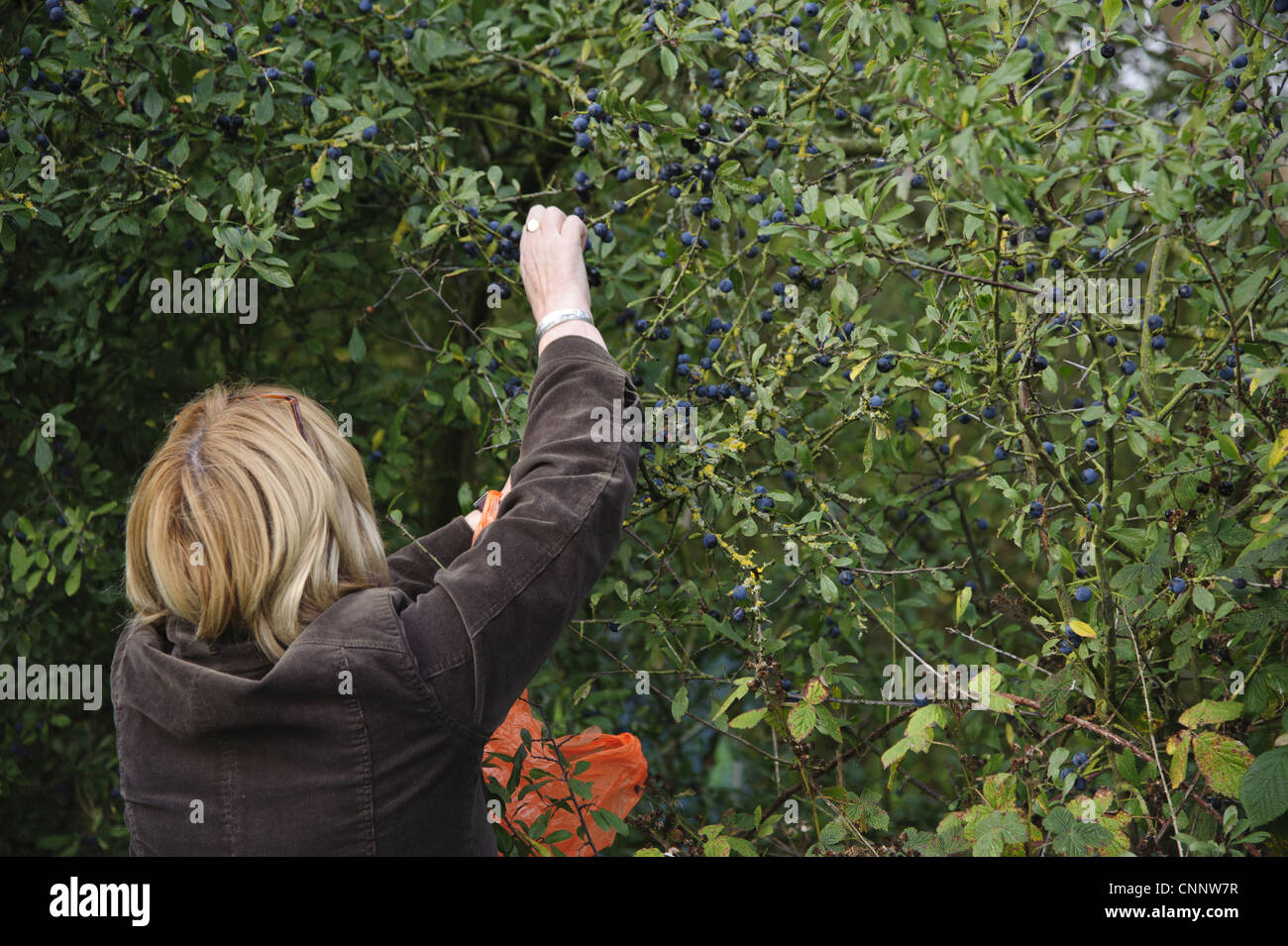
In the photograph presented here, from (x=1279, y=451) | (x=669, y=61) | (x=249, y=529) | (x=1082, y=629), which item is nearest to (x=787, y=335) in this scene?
(x=669, y=61)

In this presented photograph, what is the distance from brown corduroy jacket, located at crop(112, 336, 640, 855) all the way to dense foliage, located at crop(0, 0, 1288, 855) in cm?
66

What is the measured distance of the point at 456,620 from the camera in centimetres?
149

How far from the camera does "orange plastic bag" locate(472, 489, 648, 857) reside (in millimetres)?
2123

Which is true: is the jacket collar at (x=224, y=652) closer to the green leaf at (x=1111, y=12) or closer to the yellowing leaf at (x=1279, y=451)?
the yellowing leaf at (x=1279, y=451)

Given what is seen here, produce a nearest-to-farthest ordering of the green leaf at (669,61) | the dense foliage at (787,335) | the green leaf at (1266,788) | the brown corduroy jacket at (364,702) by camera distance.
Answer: the brown corduroy jacket at (364,702), the green leaf at (1266,788), the dense foliage at (787,335), the green leaf at (669,61)

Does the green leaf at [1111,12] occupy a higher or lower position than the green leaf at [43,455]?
higher

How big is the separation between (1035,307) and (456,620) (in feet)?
3.99

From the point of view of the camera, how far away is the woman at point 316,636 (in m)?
1.43

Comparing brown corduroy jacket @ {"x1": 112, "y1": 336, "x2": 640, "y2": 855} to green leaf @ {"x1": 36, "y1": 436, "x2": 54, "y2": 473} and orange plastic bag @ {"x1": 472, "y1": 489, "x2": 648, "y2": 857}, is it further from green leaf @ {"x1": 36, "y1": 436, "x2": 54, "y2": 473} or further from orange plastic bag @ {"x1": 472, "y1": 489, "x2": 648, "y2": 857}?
green leaf @ {"x1": 36, "y1": 436, "x2": 54, "y2": 473}

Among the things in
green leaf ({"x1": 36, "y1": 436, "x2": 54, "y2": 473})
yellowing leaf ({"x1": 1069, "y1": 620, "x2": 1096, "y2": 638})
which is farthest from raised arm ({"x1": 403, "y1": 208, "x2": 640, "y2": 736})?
green leaf ({"x1": 36, "y1": 436, "x2": 54, "y2": 473})

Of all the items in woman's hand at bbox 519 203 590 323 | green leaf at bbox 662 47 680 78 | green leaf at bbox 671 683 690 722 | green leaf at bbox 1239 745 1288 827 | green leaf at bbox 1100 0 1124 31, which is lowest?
green leaf at bbox 1239 745 1288 827

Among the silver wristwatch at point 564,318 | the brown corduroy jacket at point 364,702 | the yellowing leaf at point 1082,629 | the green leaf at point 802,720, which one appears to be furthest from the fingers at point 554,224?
the yellowing leaf at point 1082,629

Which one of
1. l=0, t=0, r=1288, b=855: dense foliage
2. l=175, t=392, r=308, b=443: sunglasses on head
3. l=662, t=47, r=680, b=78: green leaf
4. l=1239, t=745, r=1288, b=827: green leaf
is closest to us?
l=175, t=392, r=308, b=443: sunglasses on head

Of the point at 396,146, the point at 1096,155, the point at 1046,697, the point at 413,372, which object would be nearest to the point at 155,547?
the point at 396,146
